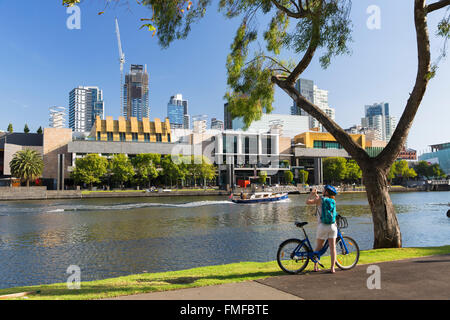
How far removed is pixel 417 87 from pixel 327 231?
757 centimetres

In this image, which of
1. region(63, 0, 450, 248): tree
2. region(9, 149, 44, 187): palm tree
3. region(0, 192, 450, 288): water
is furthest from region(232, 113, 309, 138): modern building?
region(63, 0, 450, 248): tree

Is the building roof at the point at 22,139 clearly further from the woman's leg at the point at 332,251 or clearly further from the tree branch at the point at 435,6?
the woman's leg at the point at 332,251

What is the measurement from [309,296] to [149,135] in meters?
130

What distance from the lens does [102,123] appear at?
414ft


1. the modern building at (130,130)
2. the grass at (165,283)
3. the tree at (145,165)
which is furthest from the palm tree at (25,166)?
the grass at (165,283)

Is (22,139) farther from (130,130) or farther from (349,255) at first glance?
(349,255)

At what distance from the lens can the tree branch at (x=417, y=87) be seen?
1222cm

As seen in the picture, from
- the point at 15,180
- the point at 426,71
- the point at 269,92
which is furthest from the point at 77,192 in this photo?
the point at 426,71

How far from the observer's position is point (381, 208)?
1310cm

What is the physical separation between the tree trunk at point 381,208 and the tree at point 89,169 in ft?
302

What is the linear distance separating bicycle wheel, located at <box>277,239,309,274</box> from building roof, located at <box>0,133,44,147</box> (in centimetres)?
14027

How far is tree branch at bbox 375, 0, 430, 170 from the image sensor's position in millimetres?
12219

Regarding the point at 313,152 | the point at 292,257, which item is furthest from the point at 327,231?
the point at 313,152

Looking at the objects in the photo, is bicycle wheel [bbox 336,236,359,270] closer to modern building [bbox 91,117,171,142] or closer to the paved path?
the paved path
